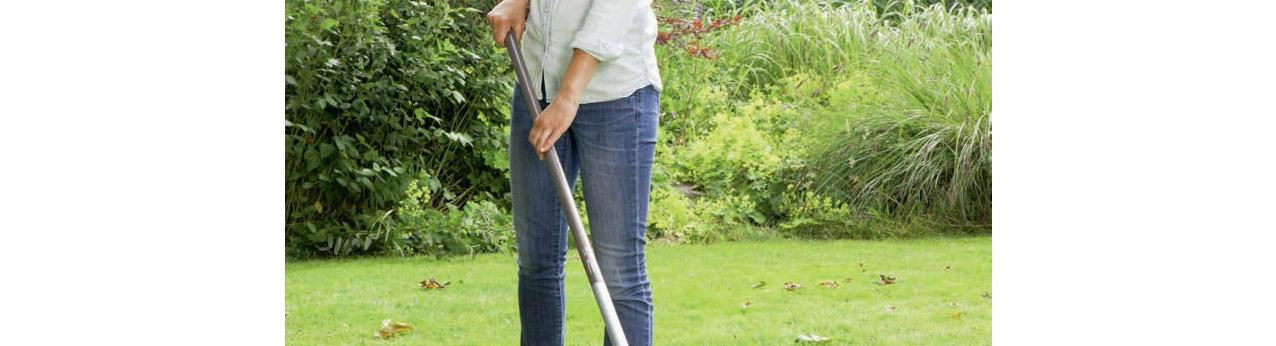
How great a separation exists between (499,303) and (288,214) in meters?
0.85

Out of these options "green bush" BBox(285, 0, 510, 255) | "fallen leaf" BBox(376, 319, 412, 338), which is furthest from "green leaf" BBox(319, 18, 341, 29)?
"fallen leaf" BBox(376, 319, 412, 338)

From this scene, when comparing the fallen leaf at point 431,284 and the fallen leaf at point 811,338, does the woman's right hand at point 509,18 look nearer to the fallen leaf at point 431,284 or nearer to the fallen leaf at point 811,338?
the fallen leaf at point 811,338

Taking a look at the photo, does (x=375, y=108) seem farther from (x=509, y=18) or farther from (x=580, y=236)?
(x=580, y=236)

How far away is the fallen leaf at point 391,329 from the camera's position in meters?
2.72

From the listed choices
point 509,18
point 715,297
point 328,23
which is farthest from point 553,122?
point 328,23

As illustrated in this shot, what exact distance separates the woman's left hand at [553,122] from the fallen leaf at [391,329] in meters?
1.25

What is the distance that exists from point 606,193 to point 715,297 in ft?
4.95

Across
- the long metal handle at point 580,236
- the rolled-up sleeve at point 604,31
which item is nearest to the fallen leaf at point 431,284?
the long metal handle at point 580,236

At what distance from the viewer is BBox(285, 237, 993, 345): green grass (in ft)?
9.06

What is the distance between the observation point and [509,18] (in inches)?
68.6
